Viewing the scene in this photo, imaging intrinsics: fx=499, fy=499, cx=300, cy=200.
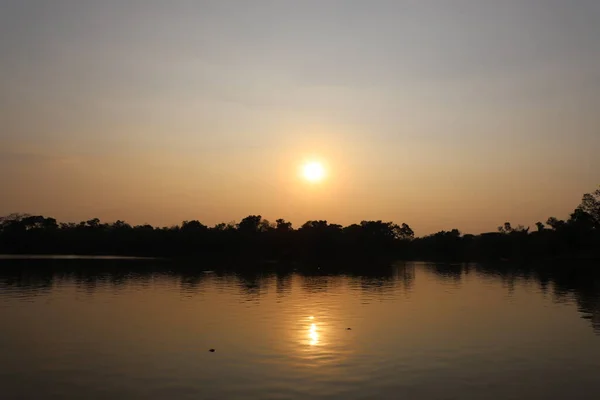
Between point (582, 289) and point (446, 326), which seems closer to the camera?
point (446, 326)

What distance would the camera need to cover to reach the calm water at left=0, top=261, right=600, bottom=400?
830 inches

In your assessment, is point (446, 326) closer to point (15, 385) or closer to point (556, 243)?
point (15, 385)

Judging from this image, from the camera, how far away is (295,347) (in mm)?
28953

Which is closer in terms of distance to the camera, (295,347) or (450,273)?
(295,347)

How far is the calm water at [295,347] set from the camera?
21.1 m

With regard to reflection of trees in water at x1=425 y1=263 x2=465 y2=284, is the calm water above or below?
below

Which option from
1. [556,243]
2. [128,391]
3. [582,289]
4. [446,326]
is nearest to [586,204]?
[556,243]

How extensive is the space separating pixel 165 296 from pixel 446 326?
3209 cm

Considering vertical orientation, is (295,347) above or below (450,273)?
below

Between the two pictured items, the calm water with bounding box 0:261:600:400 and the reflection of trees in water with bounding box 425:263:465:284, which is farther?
the reflection of trees in water with bounding box 425:263:465:284

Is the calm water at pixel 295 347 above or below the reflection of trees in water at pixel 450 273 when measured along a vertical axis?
below

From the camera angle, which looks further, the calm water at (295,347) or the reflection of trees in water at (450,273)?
the reflection of trees in water at (450,273)

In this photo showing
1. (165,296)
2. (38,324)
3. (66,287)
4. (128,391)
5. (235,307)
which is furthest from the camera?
(66,287)

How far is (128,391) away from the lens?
20375 mm
